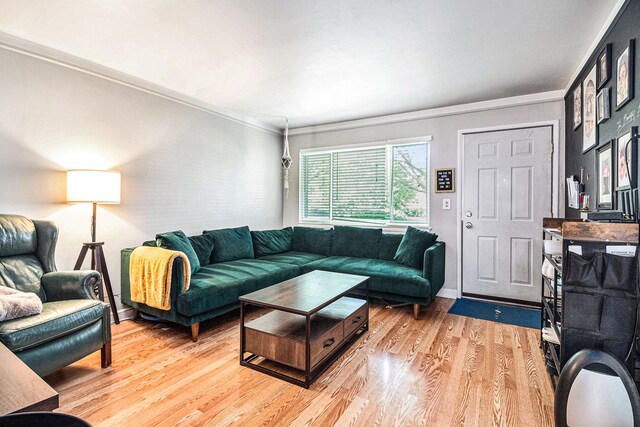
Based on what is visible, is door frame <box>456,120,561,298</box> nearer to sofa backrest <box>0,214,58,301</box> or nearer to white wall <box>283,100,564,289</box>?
white wall <box>283,100,564,289</box>

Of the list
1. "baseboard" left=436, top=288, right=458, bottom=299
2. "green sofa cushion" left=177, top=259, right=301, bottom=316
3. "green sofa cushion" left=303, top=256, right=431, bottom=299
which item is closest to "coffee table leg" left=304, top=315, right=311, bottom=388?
"green sofa cushion" left=177, top=259, right=301, bottom=316

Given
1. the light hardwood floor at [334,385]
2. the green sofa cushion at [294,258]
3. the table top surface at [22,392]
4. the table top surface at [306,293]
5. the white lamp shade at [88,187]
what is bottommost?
the light hardwood floor at [334,385]

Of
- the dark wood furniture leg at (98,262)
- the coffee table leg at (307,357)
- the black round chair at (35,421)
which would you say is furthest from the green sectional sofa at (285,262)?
the black round chair at (35,421)

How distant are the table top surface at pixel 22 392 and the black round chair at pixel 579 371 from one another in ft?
6.19

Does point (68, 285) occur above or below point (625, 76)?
below

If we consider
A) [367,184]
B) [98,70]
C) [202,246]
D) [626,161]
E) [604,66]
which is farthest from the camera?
[367,184]

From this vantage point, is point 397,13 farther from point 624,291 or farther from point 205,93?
point 205,93

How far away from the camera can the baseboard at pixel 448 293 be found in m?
3.88

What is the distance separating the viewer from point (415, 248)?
3555 mm

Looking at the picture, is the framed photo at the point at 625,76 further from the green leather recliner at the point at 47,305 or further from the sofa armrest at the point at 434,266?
the green leather recliner at the point at 47,305

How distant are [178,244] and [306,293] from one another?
1396 mm

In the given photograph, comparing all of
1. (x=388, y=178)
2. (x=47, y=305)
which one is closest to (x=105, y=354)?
(x=47, y=305)

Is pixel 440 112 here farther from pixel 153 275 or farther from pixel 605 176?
pixel 153 275

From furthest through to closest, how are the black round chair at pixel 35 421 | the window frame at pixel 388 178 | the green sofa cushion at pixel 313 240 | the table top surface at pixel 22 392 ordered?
the green sofa cushion at pixel 313 240 → the window frame at pixel 388 178 → the table top surface at pixel 22 392 → the black round chair at pixel 35 421
